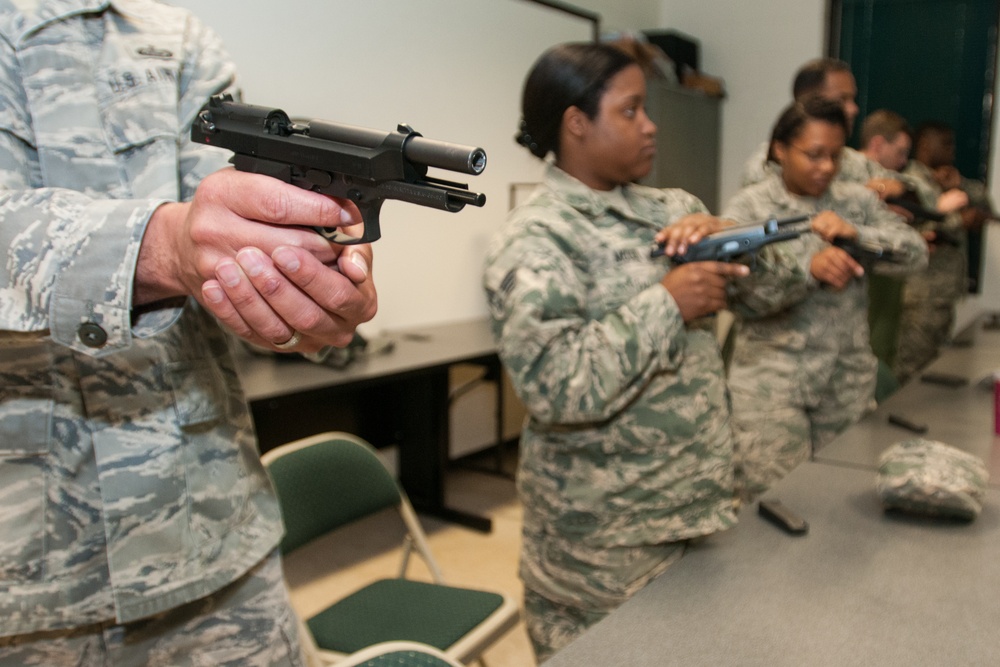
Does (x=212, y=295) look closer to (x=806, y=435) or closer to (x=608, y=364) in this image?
(x=608, y=364)

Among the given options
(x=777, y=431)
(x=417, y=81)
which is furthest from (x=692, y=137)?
(x=777, y=431)

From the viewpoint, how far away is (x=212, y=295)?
572 millimetres

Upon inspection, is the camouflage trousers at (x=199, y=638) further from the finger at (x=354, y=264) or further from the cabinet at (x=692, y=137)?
the cabinet at (x=692, y=137)

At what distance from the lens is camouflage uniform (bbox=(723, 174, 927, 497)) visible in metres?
1.93

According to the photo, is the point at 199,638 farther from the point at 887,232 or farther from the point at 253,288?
the point at 887,232

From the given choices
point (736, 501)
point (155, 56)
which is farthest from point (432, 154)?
point (736, 501)

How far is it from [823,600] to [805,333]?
1.14 m

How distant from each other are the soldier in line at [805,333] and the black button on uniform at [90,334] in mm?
1542

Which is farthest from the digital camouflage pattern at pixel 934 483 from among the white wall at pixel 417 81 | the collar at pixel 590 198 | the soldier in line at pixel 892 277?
the soldier in line at pixel 892 277

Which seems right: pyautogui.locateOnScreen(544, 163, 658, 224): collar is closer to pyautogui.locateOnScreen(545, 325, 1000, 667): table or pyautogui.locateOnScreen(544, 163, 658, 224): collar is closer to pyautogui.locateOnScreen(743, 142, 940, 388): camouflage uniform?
pyautogui.locateOnScreen(545, 325, 1000, 667): table

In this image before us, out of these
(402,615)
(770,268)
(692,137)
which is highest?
(692,137)

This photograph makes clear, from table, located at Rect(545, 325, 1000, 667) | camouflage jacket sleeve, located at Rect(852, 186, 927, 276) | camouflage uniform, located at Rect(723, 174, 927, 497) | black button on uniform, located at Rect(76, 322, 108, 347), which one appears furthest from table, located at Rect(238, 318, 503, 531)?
black button on uniform, located at Rect(76, 322, 108, 347)

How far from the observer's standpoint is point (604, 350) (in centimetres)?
122

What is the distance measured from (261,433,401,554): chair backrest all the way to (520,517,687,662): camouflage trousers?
423mm
